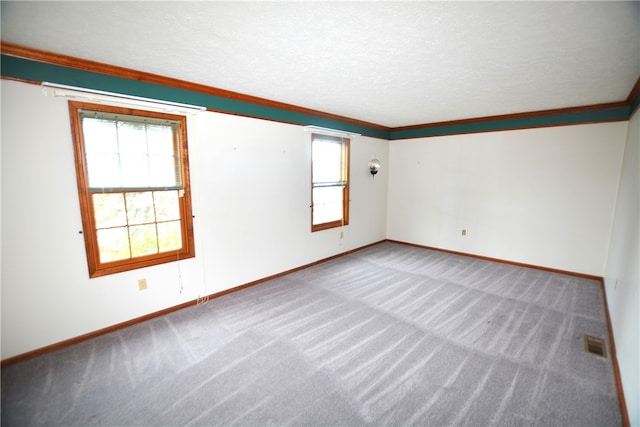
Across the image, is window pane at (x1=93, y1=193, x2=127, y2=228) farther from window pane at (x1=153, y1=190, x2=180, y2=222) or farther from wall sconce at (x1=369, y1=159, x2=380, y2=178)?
wall sconce at (x1=369, y1=159, x2=380, y2=178)

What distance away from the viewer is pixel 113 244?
2.60m

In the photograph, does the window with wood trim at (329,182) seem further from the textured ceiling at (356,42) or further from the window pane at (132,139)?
the window pane at (132,139)

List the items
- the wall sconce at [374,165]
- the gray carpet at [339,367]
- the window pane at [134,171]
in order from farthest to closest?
the wall sconce at [374,165] → the window pane at [134,171] → the gray carpet at [339,367]

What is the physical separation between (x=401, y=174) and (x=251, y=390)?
4909 millimetres

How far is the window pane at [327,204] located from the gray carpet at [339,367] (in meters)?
1.52

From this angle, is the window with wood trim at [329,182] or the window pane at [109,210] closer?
the window pane at [109,210]

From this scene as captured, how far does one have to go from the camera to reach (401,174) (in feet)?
19.0

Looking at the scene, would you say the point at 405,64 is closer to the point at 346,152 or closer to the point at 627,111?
the point at 346,152

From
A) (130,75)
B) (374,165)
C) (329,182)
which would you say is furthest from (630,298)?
(130,75)

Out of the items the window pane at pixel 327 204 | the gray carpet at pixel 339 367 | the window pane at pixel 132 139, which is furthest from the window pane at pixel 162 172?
the window pane at pixel 327 204

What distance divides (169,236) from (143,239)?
0.79ft

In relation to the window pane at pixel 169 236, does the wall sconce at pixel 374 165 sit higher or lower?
higher

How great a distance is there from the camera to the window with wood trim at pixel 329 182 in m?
4.44

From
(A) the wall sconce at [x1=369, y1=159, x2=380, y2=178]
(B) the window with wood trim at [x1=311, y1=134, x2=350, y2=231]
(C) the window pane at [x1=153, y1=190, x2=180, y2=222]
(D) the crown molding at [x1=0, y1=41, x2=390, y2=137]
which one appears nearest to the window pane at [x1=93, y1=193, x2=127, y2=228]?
(C) the window pane at [x1=153, y1=190, x2=180, y2=222]
